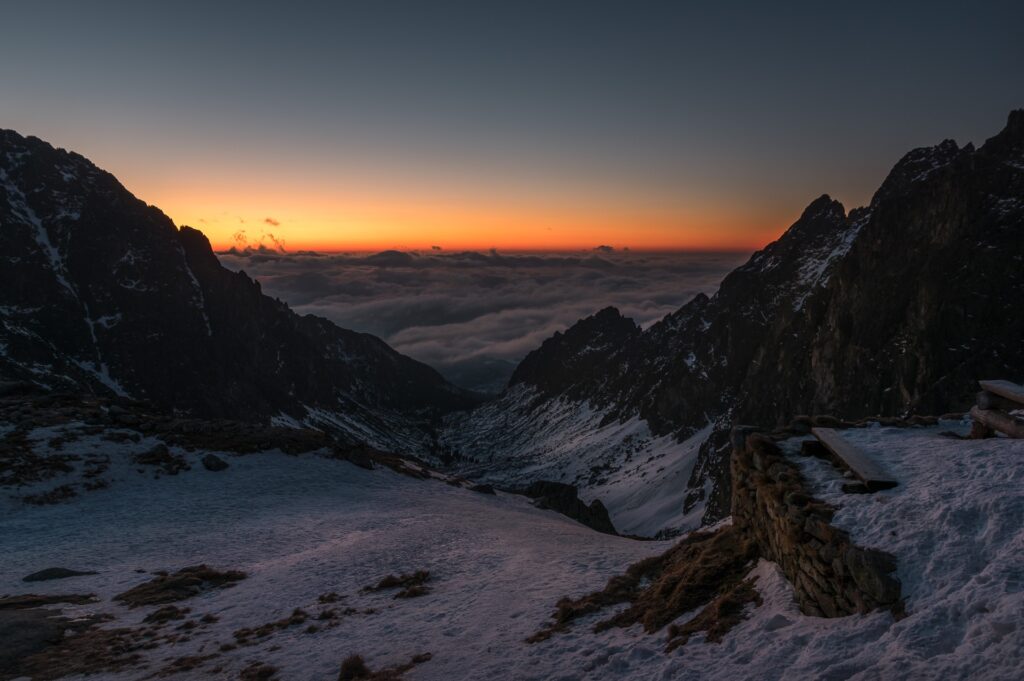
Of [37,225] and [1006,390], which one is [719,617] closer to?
[1006,390]

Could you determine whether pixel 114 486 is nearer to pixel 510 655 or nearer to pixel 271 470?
pixel 271 470

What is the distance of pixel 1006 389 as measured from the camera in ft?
50.1

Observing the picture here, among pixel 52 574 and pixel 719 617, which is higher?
pixel 719 617

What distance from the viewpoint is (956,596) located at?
8781 millimetres

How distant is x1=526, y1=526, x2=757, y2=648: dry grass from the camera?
12.4 meters

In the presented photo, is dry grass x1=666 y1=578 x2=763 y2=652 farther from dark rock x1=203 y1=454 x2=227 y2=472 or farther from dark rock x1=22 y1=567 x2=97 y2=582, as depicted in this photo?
dark rock x1=203 y1=454 x2=227 y2=472

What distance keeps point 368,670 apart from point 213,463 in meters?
28.9

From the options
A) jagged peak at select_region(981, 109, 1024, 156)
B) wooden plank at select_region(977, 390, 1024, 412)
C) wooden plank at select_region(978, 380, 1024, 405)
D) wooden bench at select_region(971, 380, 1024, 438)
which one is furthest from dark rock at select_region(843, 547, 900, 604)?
jagged peak at select_region(981, 109, 1024, 156)

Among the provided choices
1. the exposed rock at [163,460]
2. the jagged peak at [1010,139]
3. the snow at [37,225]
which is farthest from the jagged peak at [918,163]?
the snow at [37,225]

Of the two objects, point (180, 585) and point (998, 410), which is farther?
point (180, 585)

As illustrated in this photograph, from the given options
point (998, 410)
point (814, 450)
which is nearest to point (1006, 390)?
point (998, 410)

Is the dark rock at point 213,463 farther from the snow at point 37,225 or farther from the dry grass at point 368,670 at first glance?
the snow at point 37,225

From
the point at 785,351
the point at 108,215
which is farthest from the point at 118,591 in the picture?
the point at 108,215

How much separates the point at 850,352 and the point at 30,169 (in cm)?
26178
